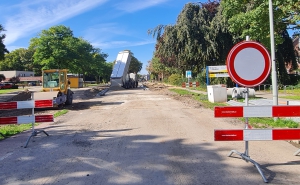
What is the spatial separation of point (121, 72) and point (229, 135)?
124ft

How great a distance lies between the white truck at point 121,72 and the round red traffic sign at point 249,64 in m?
37.0

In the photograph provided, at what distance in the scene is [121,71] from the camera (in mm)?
42344

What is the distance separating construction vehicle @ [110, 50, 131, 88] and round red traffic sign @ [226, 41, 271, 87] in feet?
121

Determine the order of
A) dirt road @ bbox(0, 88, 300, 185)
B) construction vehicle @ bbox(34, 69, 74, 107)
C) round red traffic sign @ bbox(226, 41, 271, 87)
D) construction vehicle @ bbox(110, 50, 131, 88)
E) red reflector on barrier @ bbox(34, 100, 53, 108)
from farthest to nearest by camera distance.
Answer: construction vehicle @ bbox(110, 50, 131, 88) → construction vehicle @ bbox(34, 69, 74, 107) → red reflector on barrier @ bbox(34, 100, 53, 108) → round red traffic sign @ bbox(226, 41, 271, 87) → dirt road @ bbox(0, 88, 300, 185)

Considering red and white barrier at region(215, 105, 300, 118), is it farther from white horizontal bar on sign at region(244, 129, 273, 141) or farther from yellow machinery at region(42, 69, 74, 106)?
yellow machinery at region(42, 69, 74, 106)

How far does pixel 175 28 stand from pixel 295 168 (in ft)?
102

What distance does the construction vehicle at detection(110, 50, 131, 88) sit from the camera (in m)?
41.9

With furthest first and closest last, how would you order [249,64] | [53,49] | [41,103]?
1. [53,49]
2. [41,103]
3. [249,64]

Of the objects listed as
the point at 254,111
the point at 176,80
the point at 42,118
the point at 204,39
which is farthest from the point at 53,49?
the point at 254,111

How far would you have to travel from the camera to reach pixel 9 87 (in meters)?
65.1

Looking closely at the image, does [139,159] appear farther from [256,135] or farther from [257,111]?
[257,111]

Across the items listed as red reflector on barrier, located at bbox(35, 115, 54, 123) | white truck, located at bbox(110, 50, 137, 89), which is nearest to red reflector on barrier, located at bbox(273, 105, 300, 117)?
red reflector on barrier, located at bbox(35, 115, 54, 123)

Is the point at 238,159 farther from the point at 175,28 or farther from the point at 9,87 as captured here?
the point at 9,87

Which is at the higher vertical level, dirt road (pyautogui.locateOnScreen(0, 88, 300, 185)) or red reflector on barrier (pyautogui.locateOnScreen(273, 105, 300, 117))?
red reflector on barrier (pyautogui.locateOnScreen(273, 105, 300, 117))
